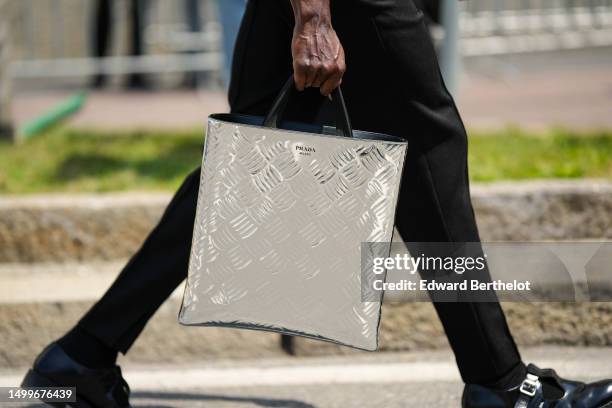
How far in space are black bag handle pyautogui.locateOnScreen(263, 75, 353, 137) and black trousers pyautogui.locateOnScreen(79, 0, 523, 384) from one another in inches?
4.2

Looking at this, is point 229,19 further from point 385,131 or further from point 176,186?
point 385,131

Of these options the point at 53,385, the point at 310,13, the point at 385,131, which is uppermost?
the point at 310,13

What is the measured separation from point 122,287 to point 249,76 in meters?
0.59

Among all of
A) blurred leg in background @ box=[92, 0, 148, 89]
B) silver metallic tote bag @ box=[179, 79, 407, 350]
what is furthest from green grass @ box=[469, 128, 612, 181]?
blurred leg in background @ box=[92, 0, 148, 89]

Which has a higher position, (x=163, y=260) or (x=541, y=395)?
(x=163, y=260)

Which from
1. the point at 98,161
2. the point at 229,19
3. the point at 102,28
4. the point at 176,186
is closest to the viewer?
the point at 229,19

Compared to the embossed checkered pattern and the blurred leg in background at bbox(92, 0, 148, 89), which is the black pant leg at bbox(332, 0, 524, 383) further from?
the blurred leg in background at bbox(92, 0, 148, 89)

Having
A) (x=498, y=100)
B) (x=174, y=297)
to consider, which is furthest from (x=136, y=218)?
(x=498, y=100)

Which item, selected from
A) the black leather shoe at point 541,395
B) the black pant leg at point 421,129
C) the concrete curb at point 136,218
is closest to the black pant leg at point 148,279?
the black pant leg at point 421,129

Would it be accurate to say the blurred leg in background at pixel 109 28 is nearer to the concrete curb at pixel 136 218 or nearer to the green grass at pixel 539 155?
the green grass at pixel 539 155

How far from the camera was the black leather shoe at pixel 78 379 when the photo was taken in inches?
98.7

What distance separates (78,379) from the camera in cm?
251

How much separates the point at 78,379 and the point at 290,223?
2.35 ft

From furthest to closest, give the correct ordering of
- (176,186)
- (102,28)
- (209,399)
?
(102,28)
(176,186)
(209,399)
